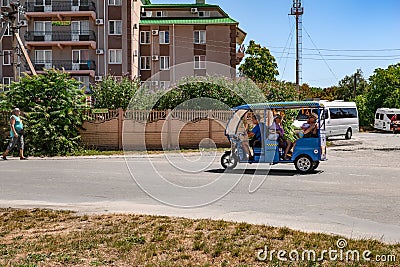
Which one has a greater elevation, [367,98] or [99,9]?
[99,9]

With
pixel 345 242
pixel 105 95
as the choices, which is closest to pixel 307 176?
pixel 345 242

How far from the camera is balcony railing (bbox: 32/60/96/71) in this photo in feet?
160

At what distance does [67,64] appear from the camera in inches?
1950

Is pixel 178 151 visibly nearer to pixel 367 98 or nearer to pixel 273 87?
pixel 273 87

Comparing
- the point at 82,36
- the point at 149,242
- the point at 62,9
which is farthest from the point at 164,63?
the point at 149,242

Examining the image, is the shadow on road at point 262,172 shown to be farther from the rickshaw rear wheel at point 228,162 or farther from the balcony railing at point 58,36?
the balcony railing at point 58,36

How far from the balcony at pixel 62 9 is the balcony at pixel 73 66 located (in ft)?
13.9

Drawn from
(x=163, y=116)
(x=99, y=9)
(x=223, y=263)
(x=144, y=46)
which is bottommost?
(x=223, y=263)

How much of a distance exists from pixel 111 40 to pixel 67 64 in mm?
4729

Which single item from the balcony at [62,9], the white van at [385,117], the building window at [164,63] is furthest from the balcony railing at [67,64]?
the white van at [385,117]

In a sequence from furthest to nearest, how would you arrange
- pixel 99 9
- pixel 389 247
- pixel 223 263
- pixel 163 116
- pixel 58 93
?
pixel 99 9 → pixel 163 116 → pixel 58 93 → pixel 389 247 → pixel 223 263

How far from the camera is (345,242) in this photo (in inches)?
271

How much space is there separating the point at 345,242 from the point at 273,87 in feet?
83.7

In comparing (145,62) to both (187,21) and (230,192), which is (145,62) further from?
(230,192)
